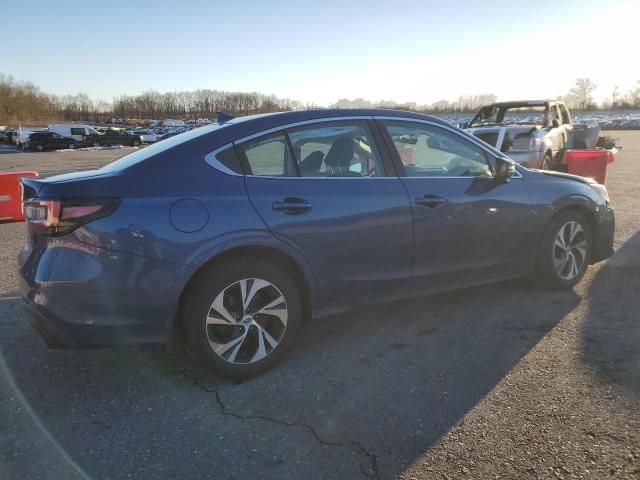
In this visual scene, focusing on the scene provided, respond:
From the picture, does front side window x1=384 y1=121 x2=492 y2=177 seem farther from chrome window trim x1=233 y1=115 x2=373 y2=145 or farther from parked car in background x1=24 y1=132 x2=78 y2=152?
parked car in background x1=24 y1=132 x2=78 y2=152

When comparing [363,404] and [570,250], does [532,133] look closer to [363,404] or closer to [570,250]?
[570,250]

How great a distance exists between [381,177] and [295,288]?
1.03 m

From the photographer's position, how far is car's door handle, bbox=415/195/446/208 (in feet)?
12.8

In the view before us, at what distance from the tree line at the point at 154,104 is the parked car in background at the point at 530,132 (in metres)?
91.8

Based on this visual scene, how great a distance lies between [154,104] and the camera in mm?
167250

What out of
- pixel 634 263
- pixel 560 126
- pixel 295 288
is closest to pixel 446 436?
pixel 295 288

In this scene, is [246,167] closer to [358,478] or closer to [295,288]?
[295,288]

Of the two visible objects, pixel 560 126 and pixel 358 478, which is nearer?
pixel 358 478

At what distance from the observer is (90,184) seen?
9.86 feet

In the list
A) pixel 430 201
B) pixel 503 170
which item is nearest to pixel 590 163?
pixel 503 170

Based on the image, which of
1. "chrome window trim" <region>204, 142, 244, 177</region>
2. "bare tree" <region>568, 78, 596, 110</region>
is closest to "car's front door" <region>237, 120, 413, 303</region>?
"chrome window trim" <region>204, 142, 244, 177</region>

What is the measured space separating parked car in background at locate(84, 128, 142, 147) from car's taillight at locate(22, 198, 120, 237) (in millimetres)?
46837

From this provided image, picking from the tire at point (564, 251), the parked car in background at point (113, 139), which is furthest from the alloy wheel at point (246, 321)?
the parked car in background at point (113, 139)

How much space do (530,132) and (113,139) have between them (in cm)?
4286
